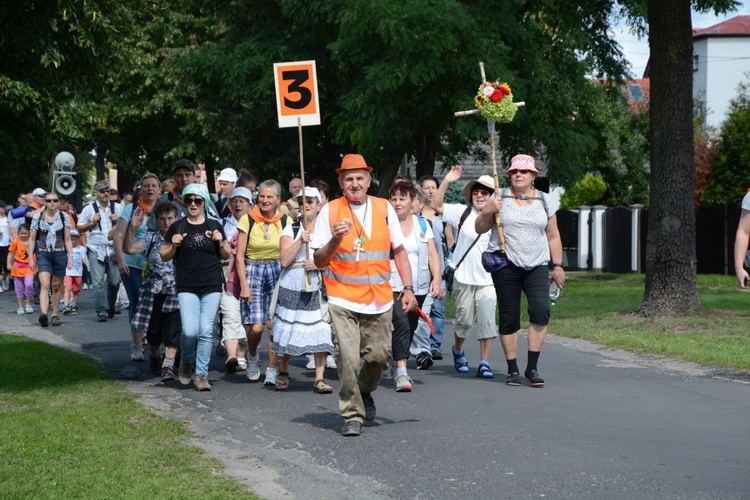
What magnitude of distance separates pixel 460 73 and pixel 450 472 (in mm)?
18510

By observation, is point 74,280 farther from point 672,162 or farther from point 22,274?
point 672,162

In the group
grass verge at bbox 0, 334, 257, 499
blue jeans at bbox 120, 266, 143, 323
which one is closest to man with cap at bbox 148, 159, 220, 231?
blue jeans at bbox 120, 266, 143, 323

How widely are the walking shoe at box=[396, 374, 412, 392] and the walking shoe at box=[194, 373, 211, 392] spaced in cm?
160

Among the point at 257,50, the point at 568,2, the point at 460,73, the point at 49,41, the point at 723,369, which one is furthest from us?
the point at 257,50

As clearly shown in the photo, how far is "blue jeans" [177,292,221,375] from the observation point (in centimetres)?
1081

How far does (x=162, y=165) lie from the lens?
50844 mm

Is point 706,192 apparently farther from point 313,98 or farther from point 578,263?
point 313,98

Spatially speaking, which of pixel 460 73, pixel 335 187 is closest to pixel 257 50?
pixel 460 73

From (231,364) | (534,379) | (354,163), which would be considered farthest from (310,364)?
(354,163)

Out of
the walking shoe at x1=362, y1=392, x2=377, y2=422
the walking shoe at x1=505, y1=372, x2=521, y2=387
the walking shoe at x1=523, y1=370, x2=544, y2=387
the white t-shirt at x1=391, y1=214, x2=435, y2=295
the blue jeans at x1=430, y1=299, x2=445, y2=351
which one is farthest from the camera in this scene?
the blue jeans at x1=430, y1=299, x2=445, y2=351

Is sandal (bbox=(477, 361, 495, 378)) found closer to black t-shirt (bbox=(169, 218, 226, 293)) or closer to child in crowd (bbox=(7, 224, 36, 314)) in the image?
black t-shirt (bbox=(169, 218, 226, 293))

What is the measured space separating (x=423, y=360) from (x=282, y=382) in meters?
1.83

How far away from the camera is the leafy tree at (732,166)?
1281 inches

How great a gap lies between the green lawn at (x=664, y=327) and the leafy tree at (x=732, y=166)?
8.48 metres
